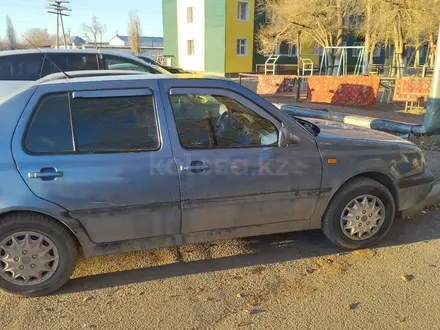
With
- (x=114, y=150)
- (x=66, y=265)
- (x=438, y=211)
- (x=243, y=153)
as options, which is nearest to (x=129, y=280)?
(x=66, y=265)

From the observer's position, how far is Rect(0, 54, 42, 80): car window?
23.3 feet

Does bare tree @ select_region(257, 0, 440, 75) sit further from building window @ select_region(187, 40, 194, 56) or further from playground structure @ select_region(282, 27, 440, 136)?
playground structure @ select_region(282, 27, 440, 136)

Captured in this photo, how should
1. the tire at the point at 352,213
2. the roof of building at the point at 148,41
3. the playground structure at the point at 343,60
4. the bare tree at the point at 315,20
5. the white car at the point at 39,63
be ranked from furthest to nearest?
the roof of building at the point at 148,41, the bare tree at the point at 315,20, the playground structure at the point at 343,60, the white car at the point at 39,63, the tire at the point at 352,213

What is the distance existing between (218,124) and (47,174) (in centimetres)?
144

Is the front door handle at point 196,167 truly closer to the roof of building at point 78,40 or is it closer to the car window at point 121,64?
the car window at point 121,64

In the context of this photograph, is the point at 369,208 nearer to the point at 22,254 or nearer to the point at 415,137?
the point at 22,254

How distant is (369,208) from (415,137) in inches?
190

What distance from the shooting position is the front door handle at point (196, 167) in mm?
2900

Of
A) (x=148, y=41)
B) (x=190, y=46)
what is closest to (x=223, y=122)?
(x=190, y=46)

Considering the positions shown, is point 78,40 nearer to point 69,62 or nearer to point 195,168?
point 69,62

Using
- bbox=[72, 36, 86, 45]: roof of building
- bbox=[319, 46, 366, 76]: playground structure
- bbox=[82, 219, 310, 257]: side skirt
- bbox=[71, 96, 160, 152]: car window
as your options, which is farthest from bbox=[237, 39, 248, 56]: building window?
bbox=[72, 36, 86, 45]: roof of building

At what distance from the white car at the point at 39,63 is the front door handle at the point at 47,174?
5.02 meters

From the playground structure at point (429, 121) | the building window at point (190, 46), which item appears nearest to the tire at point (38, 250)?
the playground structure at point (429, 121)

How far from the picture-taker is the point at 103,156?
2.79 meters
